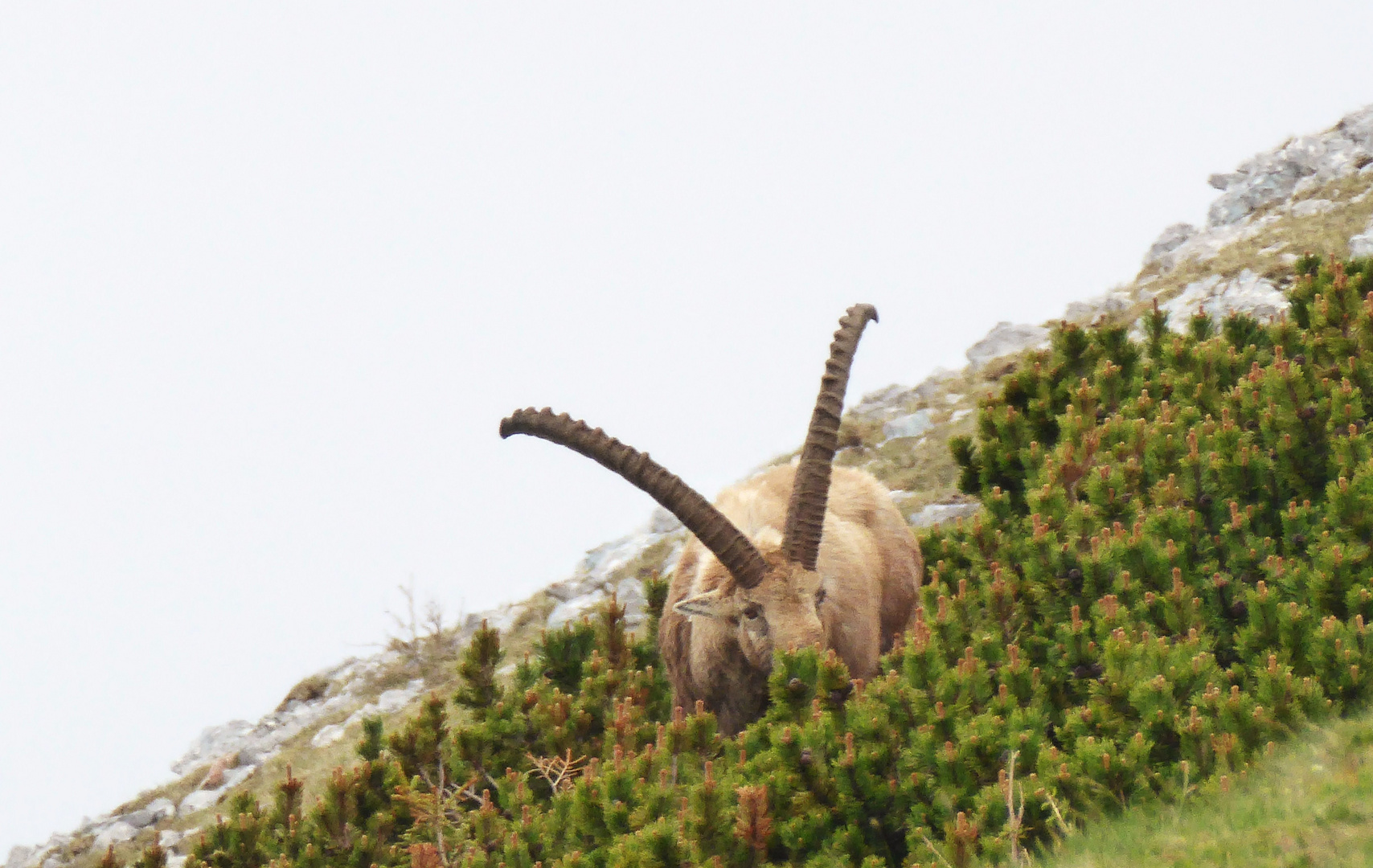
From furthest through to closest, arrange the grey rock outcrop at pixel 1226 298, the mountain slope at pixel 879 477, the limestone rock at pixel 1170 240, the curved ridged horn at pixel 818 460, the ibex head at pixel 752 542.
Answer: the limestone rock at pixel 1170 240, the mountain slope at pixel 879 477, the grey rock outcrop at pixel 1226 298, the curved ridged horn at pixel 818 460, the ibex head at pixel 752 542

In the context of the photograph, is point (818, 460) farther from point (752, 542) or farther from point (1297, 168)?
point (1297, 168)

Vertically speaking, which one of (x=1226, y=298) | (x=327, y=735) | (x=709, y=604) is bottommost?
(x=327, y=735)

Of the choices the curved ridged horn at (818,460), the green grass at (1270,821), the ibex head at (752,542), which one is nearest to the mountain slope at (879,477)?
the curved ridged horn at (818,460)

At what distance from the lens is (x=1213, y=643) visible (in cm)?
630

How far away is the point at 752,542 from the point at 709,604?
0.64 meters

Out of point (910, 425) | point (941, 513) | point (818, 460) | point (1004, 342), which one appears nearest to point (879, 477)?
point (910, 425)

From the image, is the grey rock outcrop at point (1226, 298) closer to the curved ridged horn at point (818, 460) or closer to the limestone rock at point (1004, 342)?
the limestone rock at point (1004, 342)

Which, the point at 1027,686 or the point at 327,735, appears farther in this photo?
the point at 327,735

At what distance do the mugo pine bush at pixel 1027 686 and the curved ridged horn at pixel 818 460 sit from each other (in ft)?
3.69

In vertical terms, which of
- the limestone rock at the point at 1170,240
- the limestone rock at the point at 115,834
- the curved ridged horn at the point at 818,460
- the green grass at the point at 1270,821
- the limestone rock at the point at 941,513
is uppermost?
the limestone rock at the point at 1170,240

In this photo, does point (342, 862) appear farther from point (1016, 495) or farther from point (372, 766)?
point (1016, 495)

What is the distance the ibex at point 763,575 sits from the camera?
8.10 metres

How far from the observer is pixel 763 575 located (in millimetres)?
8211

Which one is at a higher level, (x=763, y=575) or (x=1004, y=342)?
(x=1004, y=342)
